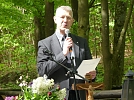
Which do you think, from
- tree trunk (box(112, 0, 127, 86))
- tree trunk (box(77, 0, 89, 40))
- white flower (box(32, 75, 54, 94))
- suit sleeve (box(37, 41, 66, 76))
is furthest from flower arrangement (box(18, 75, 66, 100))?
tree trunk (box(112, 0, 127, 86))

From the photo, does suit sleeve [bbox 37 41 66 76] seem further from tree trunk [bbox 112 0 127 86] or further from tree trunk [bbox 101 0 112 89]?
tree trunk [bbox 112 0 127 86]

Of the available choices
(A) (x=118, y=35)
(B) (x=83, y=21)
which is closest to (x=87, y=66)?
(B) (x=83, y=21)

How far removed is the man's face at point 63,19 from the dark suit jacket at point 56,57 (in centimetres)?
13

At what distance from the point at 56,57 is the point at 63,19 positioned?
354 mm

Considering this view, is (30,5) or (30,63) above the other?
(30,5)

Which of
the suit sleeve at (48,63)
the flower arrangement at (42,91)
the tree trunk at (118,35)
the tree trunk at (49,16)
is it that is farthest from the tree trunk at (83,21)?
the flower arrangement at (42,91)

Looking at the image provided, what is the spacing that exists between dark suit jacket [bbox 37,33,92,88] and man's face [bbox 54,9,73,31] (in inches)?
5.1

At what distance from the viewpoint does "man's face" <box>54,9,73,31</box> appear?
226cm

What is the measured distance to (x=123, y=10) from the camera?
25.6ft

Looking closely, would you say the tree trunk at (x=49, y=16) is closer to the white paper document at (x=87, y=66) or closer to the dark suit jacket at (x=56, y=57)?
the dark suit jacket at (x=56, y=57)

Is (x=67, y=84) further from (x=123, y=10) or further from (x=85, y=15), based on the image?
(x=123, y=10)

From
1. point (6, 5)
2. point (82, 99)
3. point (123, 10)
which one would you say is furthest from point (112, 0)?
point (82, 99)

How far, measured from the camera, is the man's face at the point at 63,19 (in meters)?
2.26

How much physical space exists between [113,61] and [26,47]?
594cm
